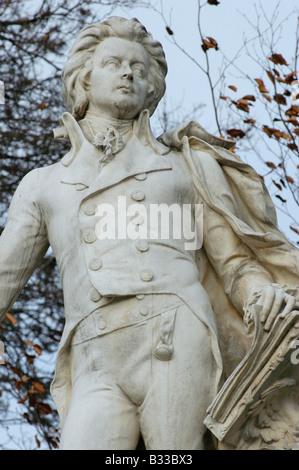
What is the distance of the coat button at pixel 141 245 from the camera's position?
685 centimetres

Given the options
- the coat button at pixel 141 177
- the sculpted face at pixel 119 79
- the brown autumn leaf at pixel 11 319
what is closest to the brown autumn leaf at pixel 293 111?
the brown autumn leaf at pixel 11 319

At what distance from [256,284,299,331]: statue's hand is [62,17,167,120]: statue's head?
139cm

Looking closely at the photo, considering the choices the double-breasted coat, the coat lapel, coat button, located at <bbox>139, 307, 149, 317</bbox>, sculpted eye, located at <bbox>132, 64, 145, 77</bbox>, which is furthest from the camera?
sculpted eye, located at <bbox>132, 64, 145, 77</bbox>

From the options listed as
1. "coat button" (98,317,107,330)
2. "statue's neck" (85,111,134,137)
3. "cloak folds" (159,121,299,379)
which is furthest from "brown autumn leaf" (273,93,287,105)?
"coat button" (98,317,107,330)

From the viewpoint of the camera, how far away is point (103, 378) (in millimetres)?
6680

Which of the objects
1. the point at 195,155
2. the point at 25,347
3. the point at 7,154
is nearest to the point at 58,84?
the point at 7,154

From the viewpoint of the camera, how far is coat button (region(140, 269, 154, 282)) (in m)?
6.76

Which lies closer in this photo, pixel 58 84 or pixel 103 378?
pixel 103 378

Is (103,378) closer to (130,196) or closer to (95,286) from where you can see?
(95,286)

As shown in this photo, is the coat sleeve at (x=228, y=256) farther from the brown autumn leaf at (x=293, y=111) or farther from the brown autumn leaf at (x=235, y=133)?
the brown autumn leaf at (x=235, y=133)

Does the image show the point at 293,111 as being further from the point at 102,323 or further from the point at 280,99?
the point at 102,323

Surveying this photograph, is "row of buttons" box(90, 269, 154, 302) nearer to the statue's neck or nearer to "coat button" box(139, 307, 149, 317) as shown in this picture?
"coat button" box(139, 307, 149, 317)

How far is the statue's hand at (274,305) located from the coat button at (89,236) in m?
0.91

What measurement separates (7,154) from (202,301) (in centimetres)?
635
